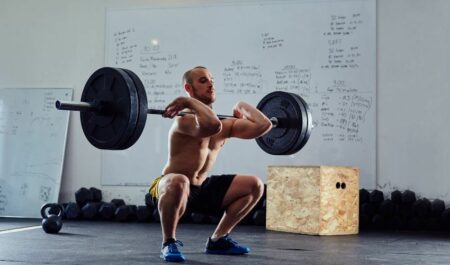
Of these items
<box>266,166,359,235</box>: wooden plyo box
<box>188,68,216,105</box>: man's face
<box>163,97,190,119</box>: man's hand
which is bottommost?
<box>266,166,359,235</box>: wooden plyo box

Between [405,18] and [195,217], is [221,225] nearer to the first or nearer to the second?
[195,217]

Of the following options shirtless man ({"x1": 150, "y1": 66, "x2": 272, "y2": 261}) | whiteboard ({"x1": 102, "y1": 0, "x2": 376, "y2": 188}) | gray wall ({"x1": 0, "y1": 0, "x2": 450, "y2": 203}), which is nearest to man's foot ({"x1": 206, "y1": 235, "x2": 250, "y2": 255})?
shirtless man ({"x1": 150, "y1": 66, "x2": 272, "y2": 261})

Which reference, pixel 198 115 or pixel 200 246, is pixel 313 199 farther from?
pixel 198 115

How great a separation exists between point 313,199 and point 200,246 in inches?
48.5

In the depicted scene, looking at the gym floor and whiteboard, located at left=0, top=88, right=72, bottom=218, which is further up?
whiteboard, located at left=0, top=88, right=72, bottom=218

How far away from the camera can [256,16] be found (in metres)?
5.66

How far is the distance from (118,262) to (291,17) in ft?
10.4

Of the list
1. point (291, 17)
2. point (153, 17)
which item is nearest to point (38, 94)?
point (153, 17)

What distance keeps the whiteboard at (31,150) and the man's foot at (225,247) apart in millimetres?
2877

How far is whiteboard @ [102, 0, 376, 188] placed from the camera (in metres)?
5.37

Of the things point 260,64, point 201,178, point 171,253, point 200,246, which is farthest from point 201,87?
point 260,64

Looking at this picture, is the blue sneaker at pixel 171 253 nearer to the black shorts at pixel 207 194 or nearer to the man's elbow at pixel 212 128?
the black shorts at pixel 207 194

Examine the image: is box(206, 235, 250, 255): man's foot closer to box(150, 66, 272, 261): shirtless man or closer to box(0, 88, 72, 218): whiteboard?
box(150, 66, 272, 261): shirtless man

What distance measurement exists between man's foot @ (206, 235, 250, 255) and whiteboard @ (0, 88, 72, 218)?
2.88 metres
